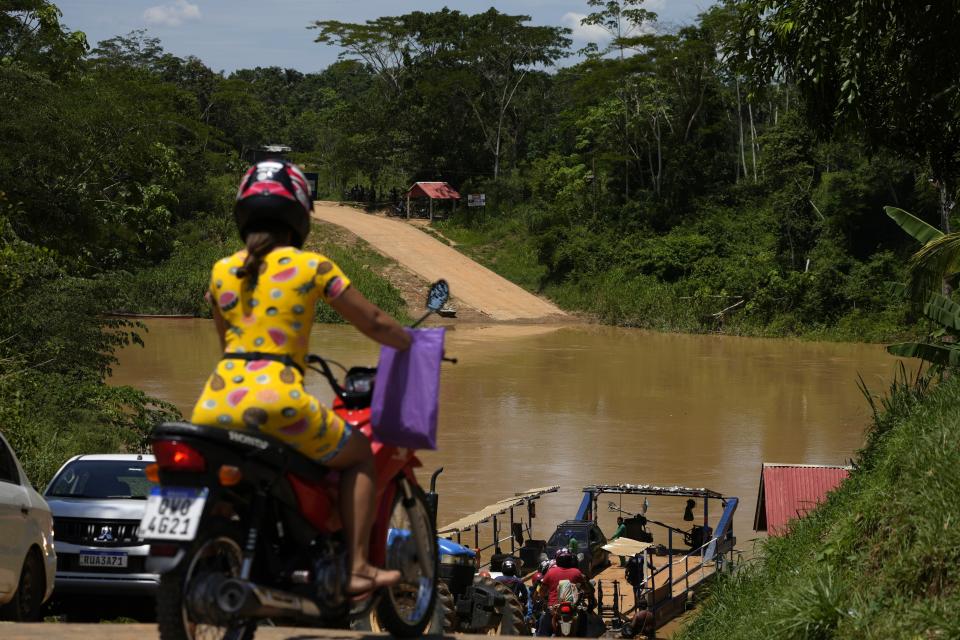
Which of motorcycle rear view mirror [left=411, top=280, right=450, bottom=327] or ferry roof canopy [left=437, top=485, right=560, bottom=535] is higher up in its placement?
motorcycle rear view mirror [left=411, top=280, right=450, bottom=327]

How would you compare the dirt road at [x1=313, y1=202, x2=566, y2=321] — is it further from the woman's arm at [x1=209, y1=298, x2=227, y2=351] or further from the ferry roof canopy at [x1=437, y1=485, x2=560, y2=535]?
the woman's arm at [x1=209, y1=298, x2=227, y2=351]

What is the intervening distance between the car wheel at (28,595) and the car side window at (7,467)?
37 centimetres

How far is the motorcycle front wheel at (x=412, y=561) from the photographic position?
4004 mm

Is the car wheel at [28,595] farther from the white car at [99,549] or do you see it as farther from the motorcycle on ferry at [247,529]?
the motorcycle on ferry at [247,529]

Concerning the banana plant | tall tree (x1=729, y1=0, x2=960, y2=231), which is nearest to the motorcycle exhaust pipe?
the banana plant

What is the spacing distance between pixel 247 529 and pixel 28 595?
117 inches

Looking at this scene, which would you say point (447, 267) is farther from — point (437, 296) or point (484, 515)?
point (437, 296)

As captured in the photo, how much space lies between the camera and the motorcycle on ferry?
10.8 ft

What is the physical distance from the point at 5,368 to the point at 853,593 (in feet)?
36.3

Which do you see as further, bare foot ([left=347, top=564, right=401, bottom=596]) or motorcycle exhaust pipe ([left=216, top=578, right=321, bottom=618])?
bare foot ([left=347, top=564, right=401, bottom=596])

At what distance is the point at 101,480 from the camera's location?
7.93 m

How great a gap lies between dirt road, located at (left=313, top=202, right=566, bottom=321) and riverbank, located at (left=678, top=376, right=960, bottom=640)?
3806 cm

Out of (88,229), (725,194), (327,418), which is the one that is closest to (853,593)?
(327,418)

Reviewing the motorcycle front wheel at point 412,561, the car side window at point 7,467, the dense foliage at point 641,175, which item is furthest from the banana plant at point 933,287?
the dense foliage at point 641,175
